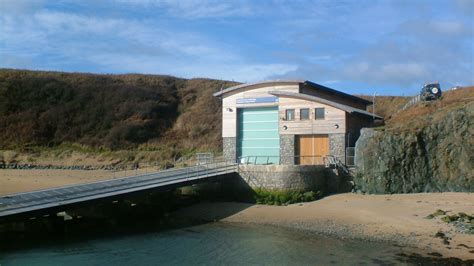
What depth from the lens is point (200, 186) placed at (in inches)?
1120

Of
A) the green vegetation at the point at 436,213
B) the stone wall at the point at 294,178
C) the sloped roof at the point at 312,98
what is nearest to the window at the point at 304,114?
the sloped roof at the point at 312,98

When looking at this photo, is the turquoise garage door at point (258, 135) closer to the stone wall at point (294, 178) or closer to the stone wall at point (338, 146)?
the stone wall at point (338, 146)

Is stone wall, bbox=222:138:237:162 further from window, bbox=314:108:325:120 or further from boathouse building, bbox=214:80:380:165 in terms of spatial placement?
window, bbox=314:108:325:120

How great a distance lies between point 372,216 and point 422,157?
20.1 feet

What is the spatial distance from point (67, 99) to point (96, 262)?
52.6 meters

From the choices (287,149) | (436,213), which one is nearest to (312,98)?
(287,149)

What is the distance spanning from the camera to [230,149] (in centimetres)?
3362

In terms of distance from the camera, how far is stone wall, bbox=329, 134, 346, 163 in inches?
1152

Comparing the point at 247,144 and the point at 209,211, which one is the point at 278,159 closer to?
the point at 247,144

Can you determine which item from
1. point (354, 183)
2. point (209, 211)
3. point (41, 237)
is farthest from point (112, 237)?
point (354, 183)

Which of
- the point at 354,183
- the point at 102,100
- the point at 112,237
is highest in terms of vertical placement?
the point at 102,100

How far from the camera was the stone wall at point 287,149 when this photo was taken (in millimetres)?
30984

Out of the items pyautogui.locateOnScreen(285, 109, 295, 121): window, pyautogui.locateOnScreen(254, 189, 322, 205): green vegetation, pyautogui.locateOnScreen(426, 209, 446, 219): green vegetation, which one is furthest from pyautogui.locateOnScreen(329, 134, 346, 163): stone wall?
pyautogui.locateOnScreen(426, 209, 446, 219): green vegetation

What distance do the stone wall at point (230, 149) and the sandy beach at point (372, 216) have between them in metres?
6.75
